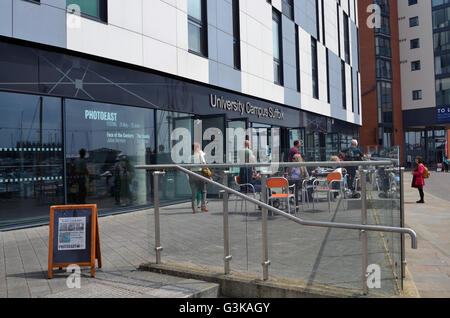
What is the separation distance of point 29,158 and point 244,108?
9.59 meters

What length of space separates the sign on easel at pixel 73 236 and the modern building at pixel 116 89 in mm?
843

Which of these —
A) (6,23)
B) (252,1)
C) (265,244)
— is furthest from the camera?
(252,1)

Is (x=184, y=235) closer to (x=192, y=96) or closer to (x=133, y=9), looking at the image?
(x=133, y=9)

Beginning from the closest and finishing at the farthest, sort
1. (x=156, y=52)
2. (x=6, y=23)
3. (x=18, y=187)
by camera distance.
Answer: (x=6, y=23)
(x=18, y=187)
(x=156, y=52)

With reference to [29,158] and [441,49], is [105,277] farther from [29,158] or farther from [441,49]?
[441,49]

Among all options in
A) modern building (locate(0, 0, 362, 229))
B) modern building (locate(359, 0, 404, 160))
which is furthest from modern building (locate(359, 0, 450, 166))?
modern building (locate(0, 0, 362, 229))

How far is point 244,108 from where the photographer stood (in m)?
16.6

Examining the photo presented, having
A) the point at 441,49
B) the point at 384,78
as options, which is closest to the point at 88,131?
the point at 384,78

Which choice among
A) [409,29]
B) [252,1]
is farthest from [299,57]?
[409,29]

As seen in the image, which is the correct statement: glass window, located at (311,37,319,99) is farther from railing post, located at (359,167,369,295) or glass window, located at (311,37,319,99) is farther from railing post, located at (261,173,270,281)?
railing post, located at (359,167,369,295)

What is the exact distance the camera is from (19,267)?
5.24m

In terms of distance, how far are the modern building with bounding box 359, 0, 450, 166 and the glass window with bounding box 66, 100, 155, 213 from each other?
122 ft

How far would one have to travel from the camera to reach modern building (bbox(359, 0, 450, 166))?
147ft

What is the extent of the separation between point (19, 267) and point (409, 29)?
53477mm
